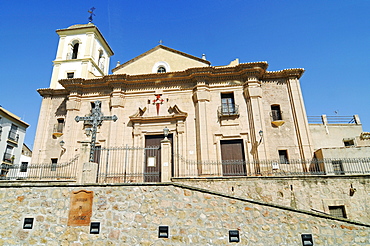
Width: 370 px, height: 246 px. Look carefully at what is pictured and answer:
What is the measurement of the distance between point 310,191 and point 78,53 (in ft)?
67.8

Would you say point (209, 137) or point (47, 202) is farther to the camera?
point (209, 137)

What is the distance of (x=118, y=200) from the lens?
707cm

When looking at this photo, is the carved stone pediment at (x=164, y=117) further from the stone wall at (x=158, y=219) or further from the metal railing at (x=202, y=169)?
the stone wall at (x=158, y=219)

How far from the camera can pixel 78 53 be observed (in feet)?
69.0

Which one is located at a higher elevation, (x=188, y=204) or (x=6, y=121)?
(x=6, y=121)

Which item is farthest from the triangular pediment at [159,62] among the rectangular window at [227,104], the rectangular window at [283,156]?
the rectangular window at [283,156]

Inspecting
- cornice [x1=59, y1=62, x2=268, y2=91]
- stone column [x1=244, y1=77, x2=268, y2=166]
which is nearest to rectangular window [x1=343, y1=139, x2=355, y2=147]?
stone column [x1=244, y1=77, x2=268, y2=166]

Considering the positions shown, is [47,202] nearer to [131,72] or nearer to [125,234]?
[125,234]

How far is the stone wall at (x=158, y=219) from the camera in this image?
627 centimetres

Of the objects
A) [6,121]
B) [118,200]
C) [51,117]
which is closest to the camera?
[118,200]

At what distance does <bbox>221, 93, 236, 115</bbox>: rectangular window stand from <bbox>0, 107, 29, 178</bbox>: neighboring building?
79.1ft

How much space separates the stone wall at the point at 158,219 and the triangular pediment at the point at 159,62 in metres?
11.5

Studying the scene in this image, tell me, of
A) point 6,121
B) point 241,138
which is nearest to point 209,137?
point 241,138

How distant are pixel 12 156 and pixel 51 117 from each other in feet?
49.8
